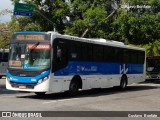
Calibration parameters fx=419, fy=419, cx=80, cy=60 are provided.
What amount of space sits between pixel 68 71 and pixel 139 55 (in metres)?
10.9

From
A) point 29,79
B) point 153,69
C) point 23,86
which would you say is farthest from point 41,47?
point 153,69

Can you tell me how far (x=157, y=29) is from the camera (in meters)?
35.4

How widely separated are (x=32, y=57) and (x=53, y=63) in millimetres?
946

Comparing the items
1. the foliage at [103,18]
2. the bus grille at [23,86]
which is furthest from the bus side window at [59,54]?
the foliage at [103,18]

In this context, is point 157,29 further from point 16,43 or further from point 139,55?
point 16,43

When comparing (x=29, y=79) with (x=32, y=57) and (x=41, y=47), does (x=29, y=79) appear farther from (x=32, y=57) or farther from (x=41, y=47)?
(x=41, y=47)

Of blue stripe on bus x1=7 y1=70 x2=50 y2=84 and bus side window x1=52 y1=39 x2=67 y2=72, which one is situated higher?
bus side window x1=52 y1=39 x2=67 y2=72

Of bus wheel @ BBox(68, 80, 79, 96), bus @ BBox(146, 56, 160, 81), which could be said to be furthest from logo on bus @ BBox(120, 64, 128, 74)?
bus @ BBox(146, 56, 160, 81)

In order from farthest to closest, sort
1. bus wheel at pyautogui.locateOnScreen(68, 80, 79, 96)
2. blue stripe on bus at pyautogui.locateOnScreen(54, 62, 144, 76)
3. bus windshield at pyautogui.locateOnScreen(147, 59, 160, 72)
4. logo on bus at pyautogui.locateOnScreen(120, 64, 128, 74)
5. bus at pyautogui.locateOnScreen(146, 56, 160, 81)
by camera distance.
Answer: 1. bus windshield at pyautogui.locateOnScreen(147, 59, 160, 72)
2. bus at pyautogui.locateOnScreen(146, 56, 160, 81)
3. logo on bus at pyautogui.locateOnScreen(120, 64, 128, 74)
4. bus wheel at pyautogui.locateOnScreen(68, 80, 79, 96)
5. blue stripe on bus at pyautogui.locateOnScreen(54, 62, 144, 76)

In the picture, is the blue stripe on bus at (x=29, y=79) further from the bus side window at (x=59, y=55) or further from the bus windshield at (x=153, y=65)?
the bus windshield at (x=153, y=65)

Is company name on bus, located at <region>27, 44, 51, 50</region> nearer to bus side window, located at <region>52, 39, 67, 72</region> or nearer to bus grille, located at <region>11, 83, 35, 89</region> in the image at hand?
bus side window, located at <region>52, 39, 67, 72</region>

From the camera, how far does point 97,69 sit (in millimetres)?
22438

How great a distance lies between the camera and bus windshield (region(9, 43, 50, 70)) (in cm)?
1808

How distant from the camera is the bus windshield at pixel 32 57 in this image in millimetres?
18078
